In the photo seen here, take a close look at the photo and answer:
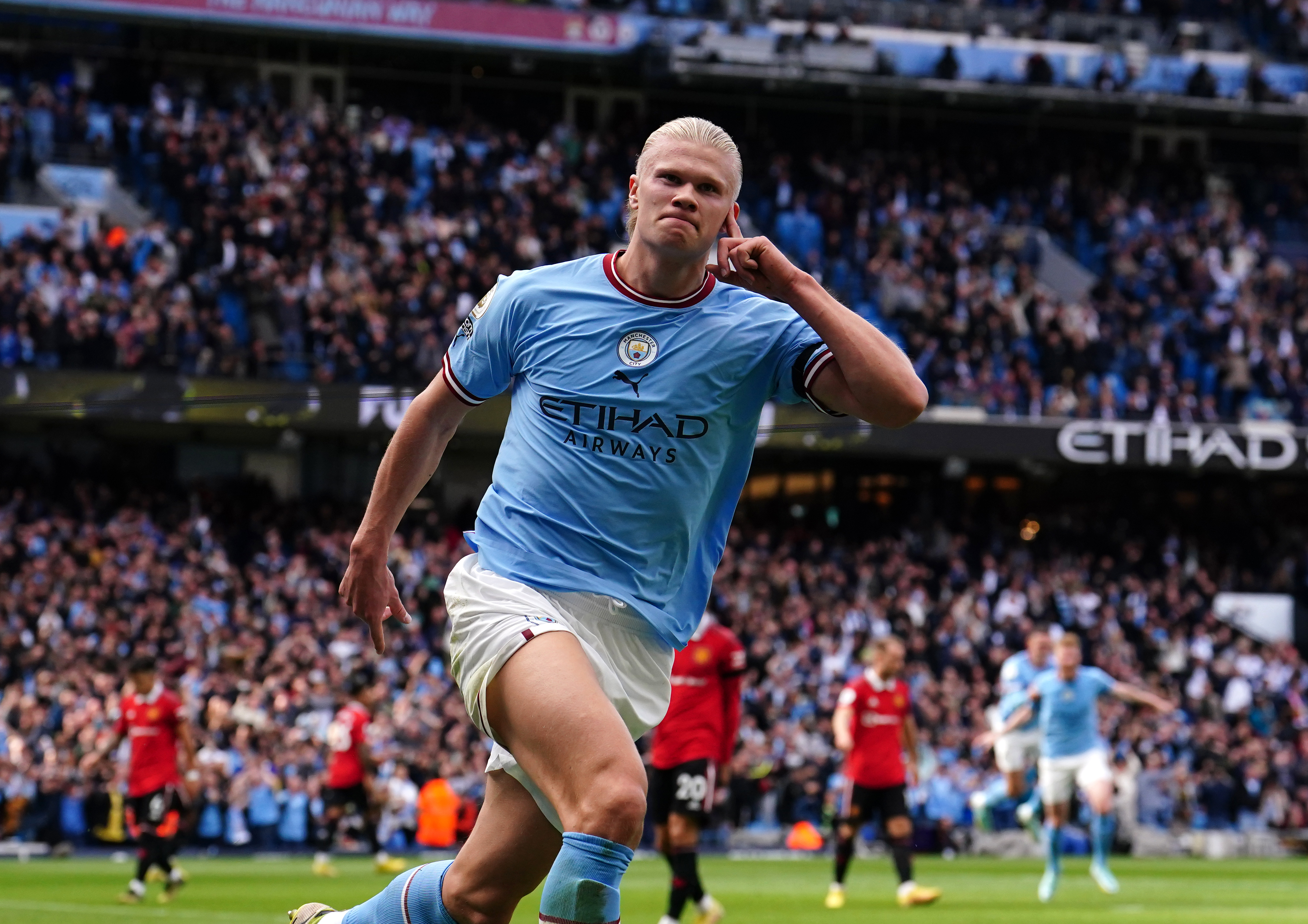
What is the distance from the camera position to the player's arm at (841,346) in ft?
15.9

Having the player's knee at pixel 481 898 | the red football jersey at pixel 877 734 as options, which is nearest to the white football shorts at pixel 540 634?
the player's knee at pixel 481 898

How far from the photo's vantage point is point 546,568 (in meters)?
5.00

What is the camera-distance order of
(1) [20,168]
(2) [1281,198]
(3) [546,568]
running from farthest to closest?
(2) [1281,198], (1) [20,168], (3) [546,568]

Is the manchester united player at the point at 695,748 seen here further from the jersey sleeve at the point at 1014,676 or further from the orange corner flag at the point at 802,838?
the orange corner flag at the point at 802,838

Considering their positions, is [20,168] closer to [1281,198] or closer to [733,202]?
[1281,198]

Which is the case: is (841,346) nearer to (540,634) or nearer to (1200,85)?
(540,634)

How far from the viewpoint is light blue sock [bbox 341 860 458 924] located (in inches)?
196

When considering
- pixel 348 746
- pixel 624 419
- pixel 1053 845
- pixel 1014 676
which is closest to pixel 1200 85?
pixel 1014 676

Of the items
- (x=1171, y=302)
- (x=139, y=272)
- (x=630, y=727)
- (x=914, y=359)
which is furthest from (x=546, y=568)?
(x=1171, y=302)

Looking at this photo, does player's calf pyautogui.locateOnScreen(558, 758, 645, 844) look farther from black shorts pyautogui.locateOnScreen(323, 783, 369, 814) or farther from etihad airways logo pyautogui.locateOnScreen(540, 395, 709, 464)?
black shorts pyautogui.locateOnScreen(323, 783, 369, 814)

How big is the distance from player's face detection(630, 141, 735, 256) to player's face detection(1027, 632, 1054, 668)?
43.9 feet

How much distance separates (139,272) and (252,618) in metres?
6.81

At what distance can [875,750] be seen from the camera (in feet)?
51.3

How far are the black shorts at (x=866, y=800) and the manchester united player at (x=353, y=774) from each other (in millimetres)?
5785
